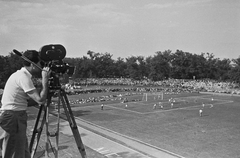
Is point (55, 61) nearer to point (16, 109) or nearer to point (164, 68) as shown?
point (16, 109)

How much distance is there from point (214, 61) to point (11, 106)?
330ft

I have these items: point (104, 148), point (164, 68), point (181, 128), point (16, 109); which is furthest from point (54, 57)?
point (164, 68)

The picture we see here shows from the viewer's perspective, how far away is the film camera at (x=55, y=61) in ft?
15.0

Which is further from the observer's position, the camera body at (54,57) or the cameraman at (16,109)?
the camera body at (54,57)

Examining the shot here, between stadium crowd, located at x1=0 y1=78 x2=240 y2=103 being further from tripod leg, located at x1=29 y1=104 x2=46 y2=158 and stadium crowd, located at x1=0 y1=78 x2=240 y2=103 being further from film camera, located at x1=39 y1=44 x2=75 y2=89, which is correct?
film camera, located at x1=39 y1=44 x2=75 y2=89

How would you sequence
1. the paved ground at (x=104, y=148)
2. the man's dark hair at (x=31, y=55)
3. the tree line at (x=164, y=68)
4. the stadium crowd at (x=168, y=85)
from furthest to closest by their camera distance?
1. the tree line at (x=164, y=68)
2. the stadium crowd at (x=168, y=85)
3. the paved ground at (x=104, y=148)
4. the man's dark hair at (x=31, y=55)

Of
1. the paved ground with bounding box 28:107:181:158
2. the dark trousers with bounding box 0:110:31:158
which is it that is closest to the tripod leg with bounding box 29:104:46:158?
the dark trousers with bounding box 0:110:31:158

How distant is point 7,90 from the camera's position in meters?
4.32

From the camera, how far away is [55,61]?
460cm

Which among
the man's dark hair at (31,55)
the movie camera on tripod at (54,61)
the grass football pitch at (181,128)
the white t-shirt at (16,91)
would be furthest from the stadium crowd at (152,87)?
the white t-shirt at (16,91)

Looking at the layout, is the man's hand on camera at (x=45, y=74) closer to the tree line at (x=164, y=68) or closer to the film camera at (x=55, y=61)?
the film camera at (x=55, y=61)

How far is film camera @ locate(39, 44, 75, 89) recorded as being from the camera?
4.57 metres

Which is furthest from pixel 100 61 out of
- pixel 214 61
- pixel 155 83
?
pixel 214 61

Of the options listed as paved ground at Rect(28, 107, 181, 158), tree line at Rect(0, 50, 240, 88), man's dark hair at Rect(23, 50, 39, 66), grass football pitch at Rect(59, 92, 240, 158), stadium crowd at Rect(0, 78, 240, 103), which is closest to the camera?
man's dark hair at Rect(23, 50, 39, 66)
